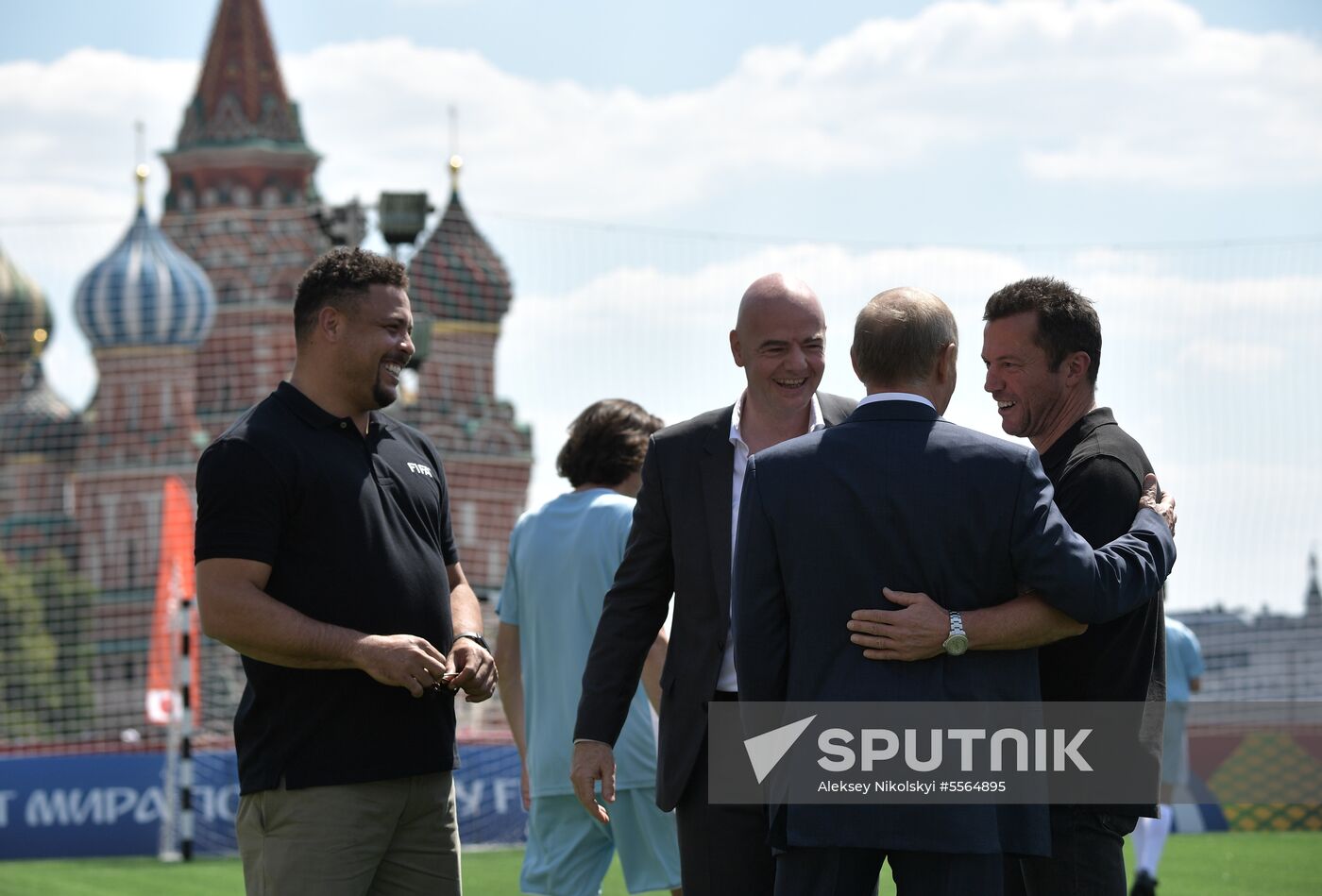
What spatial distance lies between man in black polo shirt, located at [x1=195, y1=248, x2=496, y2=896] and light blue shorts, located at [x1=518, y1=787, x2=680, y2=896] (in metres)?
1.23

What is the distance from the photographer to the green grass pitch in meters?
9.69

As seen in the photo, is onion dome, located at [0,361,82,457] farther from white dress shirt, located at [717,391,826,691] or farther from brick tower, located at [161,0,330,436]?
white dress shirt, located at [717,391,826,691]

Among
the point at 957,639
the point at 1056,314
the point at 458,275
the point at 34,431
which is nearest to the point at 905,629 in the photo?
the point at 957,639

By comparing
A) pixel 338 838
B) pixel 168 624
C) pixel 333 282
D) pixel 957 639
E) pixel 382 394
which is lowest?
pixel 168 624

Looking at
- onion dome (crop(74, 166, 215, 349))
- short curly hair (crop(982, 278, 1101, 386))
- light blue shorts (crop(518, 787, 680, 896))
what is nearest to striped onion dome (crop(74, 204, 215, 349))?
onion dome (crop(74, 166, 215, 349))

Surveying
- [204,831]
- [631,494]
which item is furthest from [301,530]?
[204,831]

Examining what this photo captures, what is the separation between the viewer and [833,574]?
314 cm

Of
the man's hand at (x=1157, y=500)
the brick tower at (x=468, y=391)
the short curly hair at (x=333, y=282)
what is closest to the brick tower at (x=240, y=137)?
the brick tower at (x=468, y=391)

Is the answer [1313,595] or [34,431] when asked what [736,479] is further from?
[34,431]

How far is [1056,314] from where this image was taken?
3684 mm

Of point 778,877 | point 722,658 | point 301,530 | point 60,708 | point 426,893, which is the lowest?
point 60,708

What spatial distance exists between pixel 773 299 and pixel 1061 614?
3.59 ft

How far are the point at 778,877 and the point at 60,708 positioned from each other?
52.0m

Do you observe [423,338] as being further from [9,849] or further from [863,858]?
[863,858]
